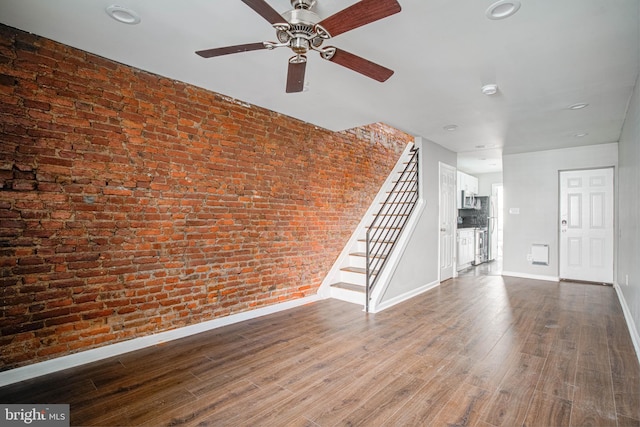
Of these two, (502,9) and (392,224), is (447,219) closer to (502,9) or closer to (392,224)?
(392,224)

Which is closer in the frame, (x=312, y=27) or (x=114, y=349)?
(x=312, y=27)

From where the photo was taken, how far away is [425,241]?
511 cm

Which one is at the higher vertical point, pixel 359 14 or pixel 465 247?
pixel 359 14

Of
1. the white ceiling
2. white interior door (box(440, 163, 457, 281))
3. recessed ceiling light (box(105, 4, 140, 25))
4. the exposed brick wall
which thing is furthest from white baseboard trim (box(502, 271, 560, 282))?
recessed ceiling light (box(105, 4, 140, 25))

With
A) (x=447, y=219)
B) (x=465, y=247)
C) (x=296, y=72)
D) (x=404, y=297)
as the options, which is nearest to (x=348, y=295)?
(x=404, y=297)

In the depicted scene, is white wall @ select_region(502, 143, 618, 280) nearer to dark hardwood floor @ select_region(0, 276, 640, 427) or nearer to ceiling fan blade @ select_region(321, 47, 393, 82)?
dark hardwood floor @ select_region(0, 276, 640, 427)

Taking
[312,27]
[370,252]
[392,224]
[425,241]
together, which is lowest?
[370,252]

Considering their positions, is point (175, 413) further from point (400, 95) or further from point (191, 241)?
point (400, 95)

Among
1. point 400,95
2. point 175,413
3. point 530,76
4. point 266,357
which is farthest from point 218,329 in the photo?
point 530,76

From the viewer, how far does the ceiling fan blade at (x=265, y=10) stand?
1.56 m

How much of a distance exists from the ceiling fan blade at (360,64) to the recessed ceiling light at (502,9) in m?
0.71

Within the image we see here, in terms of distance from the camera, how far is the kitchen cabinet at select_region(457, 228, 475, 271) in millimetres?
6887

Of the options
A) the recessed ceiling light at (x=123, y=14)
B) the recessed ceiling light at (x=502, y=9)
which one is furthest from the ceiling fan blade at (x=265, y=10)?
the recessed ceiling light at (x=502, y=9)

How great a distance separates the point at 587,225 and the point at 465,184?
9.54ft
